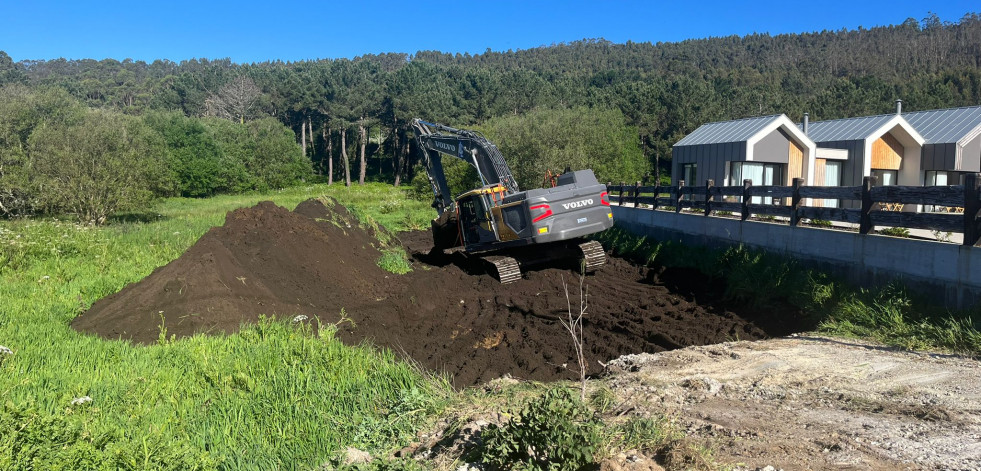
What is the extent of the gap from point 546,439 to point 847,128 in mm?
24331

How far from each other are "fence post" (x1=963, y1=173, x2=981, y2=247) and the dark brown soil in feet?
7.94

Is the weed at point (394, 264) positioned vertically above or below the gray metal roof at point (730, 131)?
below

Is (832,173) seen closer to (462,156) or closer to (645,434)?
(462,156)

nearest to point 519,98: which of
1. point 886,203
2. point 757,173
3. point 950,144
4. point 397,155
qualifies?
point 397,155

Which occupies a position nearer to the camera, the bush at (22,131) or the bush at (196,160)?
the bush at (22,131)

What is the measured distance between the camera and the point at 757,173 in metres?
23.0

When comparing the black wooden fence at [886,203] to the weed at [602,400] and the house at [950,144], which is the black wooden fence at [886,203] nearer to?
the weed at [602,400]

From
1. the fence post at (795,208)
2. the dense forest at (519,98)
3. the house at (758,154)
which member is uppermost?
the dense forest at (519,98)

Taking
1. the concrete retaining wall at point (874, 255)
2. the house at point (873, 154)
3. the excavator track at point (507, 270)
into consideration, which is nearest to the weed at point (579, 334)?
the excavator track at point (507, 270)

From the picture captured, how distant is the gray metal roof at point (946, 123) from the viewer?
22078mm

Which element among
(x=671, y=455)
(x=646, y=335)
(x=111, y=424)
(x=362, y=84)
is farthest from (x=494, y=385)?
(x=362, y=84)

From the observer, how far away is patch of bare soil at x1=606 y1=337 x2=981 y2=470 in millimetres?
4254

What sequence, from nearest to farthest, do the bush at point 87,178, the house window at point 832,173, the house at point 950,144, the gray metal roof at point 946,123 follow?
the house at point 950,144 < the gray metal roof at point 946,123 < the bush at point 87,178 < the house window at point 832,173

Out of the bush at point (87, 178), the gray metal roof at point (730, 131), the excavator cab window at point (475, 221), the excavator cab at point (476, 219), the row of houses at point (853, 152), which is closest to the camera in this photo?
the excavator cab at point (476, 219)
